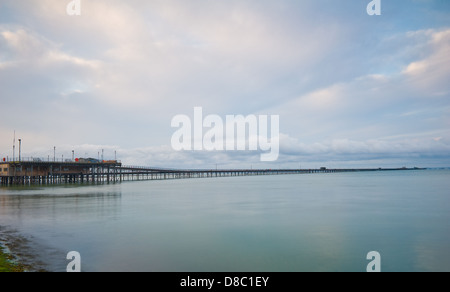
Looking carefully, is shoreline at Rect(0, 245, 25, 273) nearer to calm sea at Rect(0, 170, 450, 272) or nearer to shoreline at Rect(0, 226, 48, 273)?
shoreline at Rect(0, 226, 48, 273)

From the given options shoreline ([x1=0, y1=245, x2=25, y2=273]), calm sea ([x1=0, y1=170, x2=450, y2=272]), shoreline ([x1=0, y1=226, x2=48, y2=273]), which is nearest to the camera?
shoreline ([x1=0, y1=245, x2=25, y2=273])

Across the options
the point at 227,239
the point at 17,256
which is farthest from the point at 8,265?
the point at 227,239

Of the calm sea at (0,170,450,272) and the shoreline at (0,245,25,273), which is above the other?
the shoreline at (0,245,25,273)

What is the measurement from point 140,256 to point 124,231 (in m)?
6.87

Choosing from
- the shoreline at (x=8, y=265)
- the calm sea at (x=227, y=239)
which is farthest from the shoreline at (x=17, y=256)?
the calm sea at (x=227, y=239)

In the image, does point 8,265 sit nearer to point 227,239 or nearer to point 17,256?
point 17,256

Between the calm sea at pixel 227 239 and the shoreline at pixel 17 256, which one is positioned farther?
the calm sea at pixel 227 239

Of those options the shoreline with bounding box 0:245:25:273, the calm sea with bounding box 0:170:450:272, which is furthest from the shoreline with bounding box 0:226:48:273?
the calm sea with bounding box 0:170:450:272

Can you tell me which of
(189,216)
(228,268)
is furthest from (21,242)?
(189,216)

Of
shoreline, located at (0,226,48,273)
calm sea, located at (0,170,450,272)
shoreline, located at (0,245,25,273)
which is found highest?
shoreline, located at (0,245,25,273)

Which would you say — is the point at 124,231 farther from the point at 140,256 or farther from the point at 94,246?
the point at 140,256

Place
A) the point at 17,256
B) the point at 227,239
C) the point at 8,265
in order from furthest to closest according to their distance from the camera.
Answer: the point at 227,239 < the point at 17,256 < the point at 8,265

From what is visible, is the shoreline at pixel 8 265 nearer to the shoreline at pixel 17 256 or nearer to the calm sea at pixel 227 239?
the shoreline at pixel 17 256
